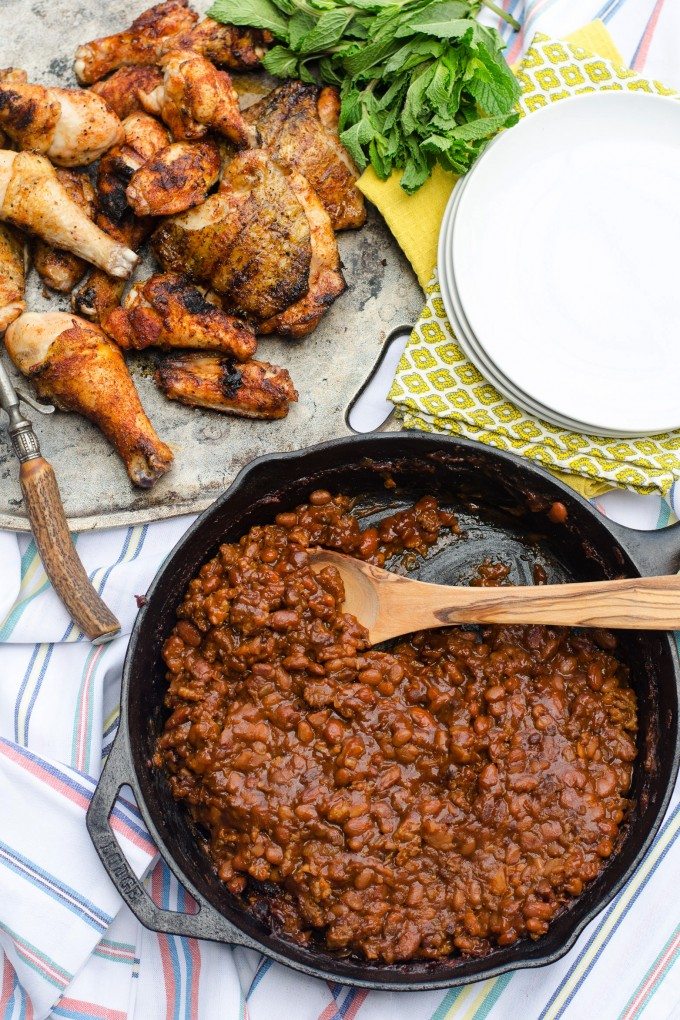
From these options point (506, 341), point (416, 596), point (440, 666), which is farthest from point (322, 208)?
point (440, 666)

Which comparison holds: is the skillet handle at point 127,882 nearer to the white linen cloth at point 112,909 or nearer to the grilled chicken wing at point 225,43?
the white linen cloth at point 112,909

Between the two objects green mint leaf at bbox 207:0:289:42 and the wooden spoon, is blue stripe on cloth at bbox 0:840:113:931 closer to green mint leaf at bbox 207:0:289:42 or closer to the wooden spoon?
the wooden spoon

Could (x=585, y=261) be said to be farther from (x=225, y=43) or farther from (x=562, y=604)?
(x=225, y=43)

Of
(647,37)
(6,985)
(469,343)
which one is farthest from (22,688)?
(647,37)

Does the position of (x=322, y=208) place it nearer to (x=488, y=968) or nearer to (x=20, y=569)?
(x=20, y=569)

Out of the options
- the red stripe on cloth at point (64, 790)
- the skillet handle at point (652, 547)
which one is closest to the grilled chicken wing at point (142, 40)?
the skillet handle at point (652, 547)

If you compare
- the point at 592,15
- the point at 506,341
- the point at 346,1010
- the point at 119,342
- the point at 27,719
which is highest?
the point at 592,15

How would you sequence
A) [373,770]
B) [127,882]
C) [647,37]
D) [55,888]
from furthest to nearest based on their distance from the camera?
[647,37], [55,888], [373,770], [127,882]
